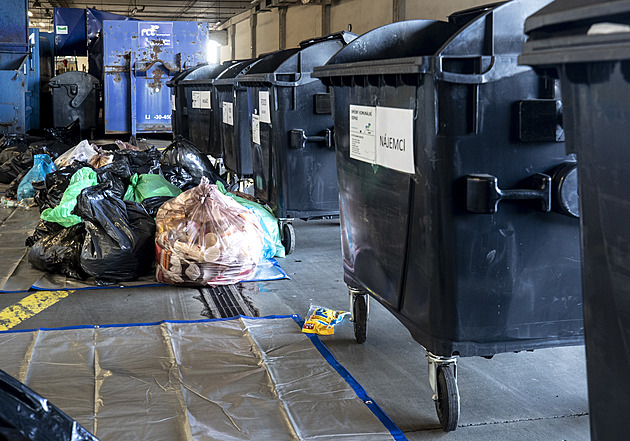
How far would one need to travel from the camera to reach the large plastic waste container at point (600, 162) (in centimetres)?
111

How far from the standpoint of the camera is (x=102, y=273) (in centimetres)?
367

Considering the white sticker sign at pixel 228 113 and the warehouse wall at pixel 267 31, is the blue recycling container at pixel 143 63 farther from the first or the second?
the warehouse wall at pixel 267 31

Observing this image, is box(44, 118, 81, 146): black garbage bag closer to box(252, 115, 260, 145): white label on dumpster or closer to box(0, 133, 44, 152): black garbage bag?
box(0, 133, 44, 152): black garbage bag

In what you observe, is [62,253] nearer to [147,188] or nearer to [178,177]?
[147,188]

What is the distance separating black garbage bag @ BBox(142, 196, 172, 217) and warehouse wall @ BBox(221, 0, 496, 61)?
22.7 ft

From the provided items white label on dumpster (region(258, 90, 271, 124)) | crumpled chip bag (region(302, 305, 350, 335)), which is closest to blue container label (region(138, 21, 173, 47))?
white label on dumpster (region(258, 90, 271, 124))

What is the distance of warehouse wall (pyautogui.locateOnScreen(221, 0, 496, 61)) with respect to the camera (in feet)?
39.0

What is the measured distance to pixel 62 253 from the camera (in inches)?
149

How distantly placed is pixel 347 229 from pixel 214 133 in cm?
408

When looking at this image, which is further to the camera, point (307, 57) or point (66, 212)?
point (307, 57)

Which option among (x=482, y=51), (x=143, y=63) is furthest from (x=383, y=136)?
(x=143, y=63)

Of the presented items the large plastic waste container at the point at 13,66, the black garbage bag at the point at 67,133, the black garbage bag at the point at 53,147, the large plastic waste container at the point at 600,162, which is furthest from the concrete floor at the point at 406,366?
the black garbage bag at the point at 67,133

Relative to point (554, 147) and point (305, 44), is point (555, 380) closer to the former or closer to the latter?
point (554, 147)

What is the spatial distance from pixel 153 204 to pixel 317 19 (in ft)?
45.8
